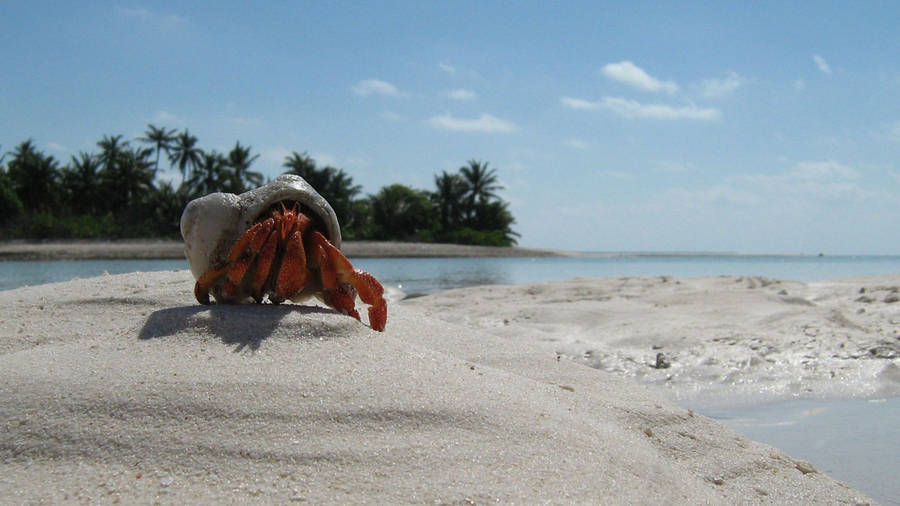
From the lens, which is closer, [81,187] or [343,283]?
[343,283]

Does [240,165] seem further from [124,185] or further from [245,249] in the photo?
[245,249]

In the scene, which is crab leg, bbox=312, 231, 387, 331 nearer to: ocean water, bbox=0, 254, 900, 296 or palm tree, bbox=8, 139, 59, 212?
ocean water, bbox=0, 254, 900, 296

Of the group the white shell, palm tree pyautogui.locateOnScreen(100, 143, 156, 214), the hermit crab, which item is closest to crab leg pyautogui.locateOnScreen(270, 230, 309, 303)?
the hermit crab

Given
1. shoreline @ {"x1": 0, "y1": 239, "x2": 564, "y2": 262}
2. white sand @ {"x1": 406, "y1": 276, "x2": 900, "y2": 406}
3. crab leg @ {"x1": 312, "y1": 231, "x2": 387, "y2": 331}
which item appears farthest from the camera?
shoreline @ {"x1": 0, "y1": 239, "x2": 564, "y2": 262}

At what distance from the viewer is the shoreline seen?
1320 inches

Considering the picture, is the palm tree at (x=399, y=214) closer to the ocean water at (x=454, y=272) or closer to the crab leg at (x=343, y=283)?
the ocean water at (x=454, y=272)

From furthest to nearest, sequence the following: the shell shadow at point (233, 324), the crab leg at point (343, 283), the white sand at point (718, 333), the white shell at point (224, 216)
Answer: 1. the white sand at point (718, 333)
2. the white shell at point (224, 216)
3. the crab leg at point (343, 283)
4. the shell shadow at point (233, 324)

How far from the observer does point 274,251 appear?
3.57 metres

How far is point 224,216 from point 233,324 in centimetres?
74

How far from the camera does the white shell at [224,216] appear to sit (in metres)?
3.91

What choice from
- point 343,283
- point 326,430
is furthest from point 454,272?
point 326,430

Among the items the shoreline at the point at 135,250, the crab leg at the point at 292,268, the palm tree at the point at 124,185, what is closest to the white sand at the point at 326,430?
the crab leg at the point at 292,268

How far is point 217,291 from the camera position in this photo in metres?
3.95

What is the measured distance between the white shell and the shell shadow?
371mm
